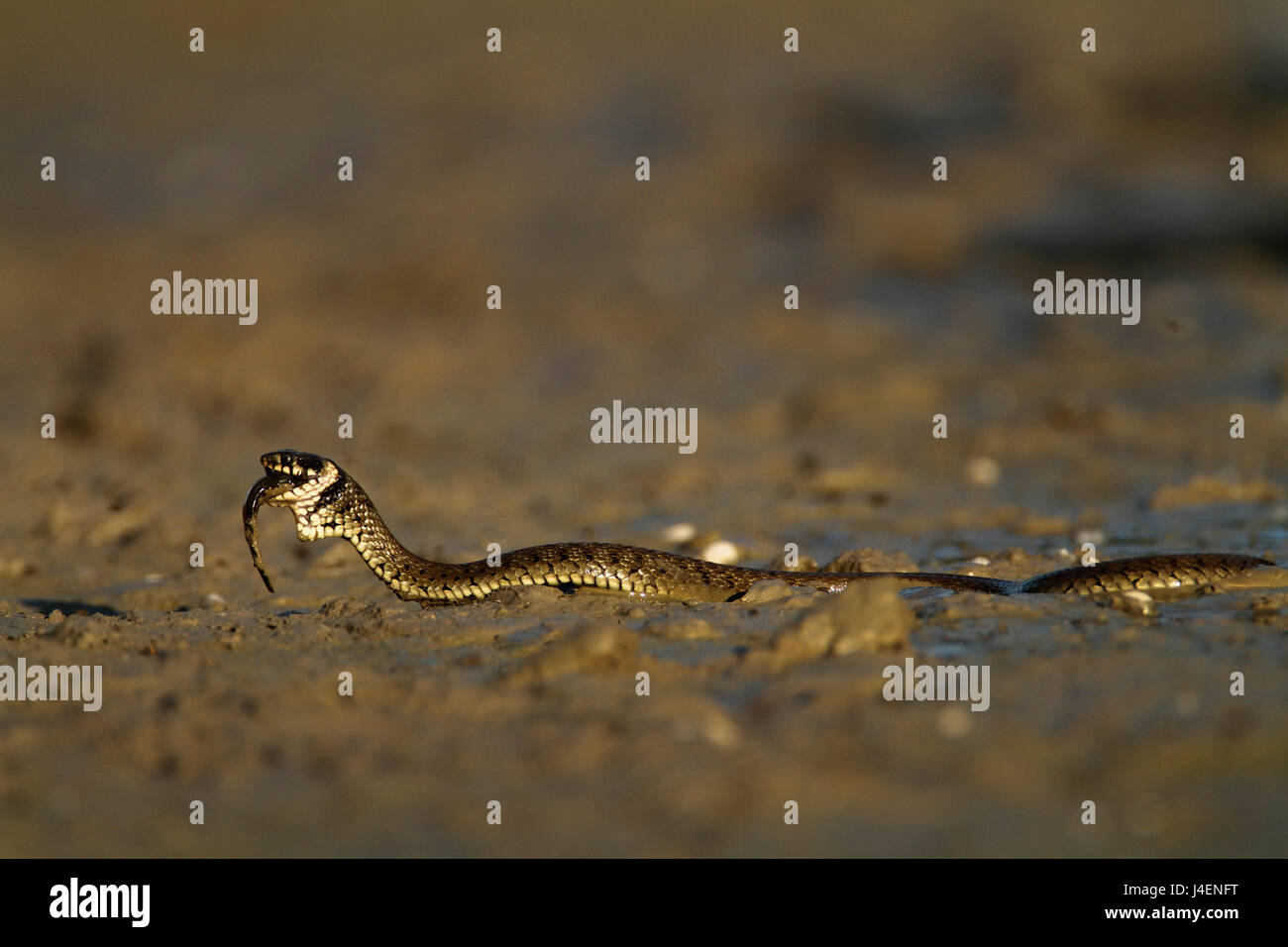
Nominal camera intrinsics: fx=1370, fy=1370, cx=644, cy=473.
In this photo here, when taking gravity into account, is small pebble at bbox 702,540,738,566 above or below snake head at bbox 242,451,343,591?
below

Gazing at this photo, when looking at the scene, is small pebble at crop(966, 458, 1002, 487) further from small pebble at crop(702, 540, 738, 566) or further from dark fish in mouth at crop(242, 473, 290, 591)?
dark fish in mouth at crop(242, 473, 290, 591)

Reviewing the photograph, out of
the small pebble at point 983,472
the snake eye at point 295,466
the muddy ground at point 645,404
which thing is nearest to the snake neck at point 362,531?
the snake eye at point 295,466

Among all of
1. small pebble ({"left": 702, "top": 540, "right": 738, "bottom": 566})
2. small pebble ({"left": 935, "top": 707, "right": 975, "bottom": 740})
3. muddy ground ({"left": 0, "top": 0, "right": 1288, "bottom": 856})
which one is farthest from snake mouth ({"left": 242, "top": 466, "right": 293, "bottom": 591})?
small pebble ({"left": 935, "top": 707, "right": 975, "bottom": 740})

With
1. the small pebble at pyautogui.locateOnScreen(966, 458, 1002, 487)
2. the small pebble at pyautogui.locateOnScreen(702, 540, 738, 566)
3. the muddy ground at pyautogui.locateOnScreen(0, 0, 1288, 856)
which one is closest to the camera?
the muddy ground at pyautogui.locateOnScreen(0, 0, 1288, 856)

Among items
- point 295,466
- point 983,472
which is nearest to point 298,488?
point 295,466

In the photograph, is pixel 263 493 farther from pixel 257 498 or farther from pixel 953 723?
pixel 953 723
